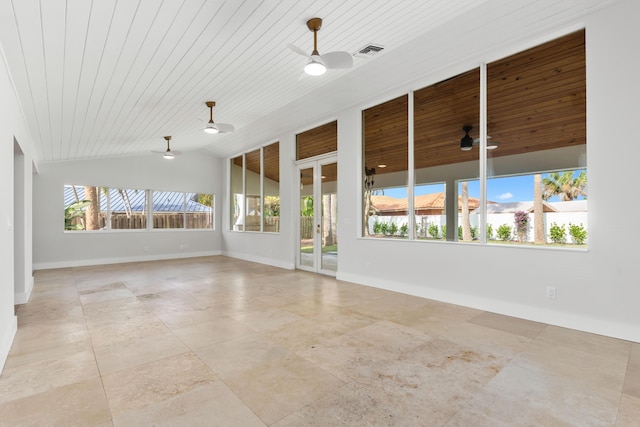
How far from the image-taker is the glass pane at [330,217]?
641 centimetres

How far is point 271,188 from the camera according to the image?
8188 mm

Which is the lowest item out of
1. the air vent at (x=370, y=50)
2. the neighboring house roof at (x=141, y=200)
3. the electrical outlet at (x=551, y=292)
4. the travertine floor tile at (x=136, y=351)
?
the travertine floor tile at (x=136, y=351)

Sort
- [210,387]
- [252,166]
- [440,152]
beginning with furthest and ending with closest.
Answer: [252,166] → [440,152] → [210,387]

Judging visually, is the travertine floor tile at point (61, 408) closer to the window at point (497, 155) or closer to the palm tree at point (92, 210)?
Answer: the window at point (497, 155)

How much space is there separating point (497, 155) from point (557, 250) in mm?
1306

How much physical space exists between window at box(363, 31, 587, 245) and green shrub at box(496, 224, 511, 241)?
0.01m

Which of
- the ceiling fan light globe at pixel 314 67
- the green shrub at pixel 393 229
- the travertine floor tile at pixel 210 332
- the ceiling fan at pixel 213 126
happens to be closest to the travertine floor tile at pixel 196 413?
the travertine floor tile at pixel 210 332

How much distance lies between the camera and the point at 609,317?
320 cm

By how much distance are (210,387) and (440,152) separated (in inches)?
161

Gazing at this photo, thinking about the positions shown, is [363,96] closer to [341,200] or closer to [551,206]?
[341,200]

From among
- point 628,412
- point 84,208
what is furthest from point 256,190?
point 628,412

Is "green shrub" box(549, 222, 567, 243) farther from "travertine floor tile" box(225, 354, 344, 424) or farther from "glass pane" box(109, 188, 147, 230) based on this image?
"glass pane" box(109, 188, 147, 230)

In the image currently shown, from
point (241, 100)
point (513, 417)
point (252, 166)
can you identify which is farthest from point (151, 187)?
point (513, 417)

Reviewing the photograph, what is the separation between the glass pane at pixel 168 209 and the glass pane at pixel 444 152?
7414 mm
